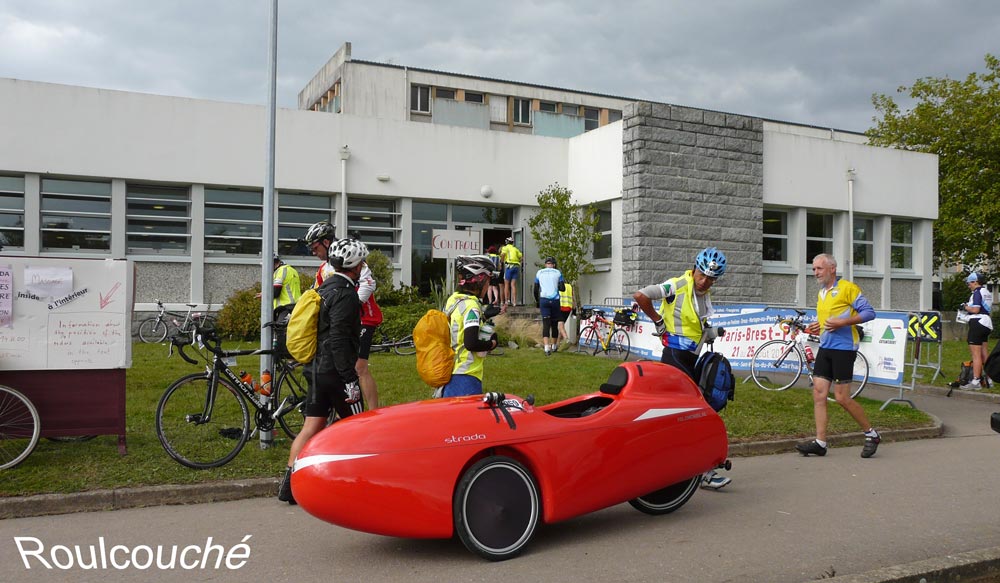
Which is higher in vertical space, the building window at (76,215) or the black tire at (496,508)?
the building window at (76,215)

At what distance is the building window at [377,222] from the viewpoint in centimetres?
2053

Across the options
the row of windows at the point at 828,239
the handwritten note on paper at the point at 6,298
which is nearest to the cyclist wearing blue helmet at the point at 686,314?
the handwritten note on paper at the point at 6,298

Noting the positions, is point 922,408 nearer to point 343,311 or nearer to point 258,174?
point 343,311

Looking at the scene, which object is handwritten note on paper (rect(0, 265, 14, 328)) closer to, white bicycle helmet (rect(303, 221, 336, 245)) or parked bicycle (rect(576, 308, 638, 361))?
white bicycle helmet (rect(303, 221, 336, 245))

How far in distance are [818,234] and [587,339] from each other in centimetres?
1019

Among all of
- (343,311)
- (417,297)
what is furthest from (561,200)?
(343,311)

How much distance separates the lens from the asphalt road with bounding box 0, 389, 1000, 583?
4.71 meters

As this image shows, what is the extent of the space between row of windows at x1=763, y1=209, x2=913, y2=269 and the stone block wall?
5.38 ft

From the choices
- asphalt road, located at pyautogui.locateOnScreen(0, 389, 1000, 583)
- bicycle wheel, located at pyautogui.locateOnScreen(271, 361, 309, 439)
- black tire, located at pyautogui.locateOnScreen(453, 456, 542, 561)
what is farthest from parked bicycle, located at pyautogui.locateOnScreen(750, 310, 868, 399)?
black tire, located at pyautogui.locateOnScreen(453, 456, 542, 561)

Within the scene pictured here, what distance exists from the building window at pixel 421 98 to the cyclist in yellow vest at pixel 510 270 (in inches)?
1137

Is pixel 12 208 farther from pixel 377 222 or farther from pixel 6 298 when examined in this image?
pixel 6 298

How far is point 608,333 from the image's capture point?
16.7m

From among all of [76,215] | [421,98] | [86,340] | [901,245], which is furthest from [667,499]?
[421,98]

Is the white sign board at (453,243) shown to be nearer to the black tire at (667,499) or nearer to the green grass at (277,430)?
the green grass at (277,430)
